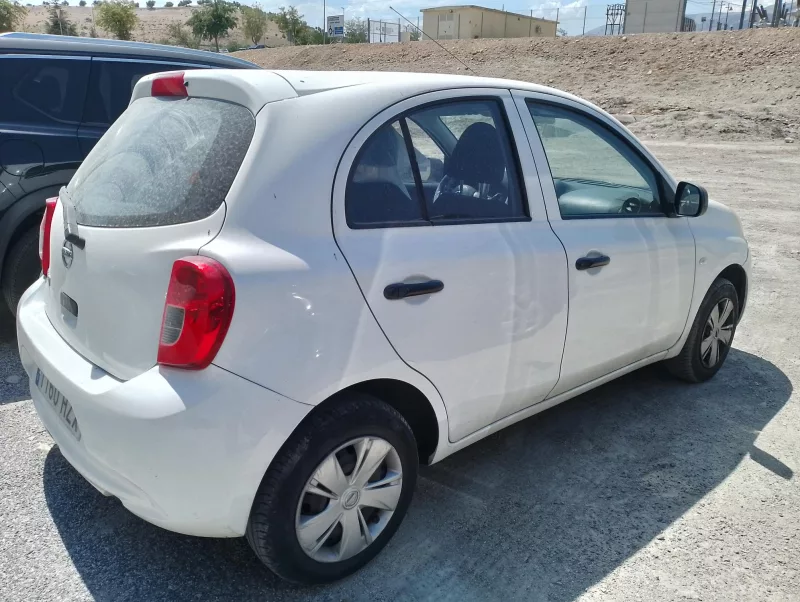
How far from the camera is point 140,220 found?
97.5 inches

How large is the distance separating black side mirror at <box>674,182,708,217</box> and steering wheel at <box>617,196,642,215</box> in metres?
0.23

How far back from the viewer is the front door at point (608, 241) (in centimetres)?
324

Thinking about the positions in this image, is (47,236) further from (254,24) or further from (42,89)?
(254,24)

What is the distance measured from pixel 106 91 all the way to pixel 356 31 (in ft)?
248

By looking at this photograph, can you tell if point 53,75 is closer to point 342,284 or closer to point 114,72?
point 114,72

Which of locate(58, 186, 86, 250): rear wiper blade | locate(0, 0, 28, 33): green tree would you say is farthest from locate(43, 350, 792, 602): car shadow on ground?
locate(0, 0, 28, 33): green tree

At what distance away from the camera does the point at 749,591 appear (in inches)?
107

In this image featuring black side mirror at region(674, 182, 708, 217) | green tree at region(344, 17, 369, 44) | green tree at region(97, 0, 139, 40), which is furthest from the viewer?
green tree at region(97, 0, 139, 40)

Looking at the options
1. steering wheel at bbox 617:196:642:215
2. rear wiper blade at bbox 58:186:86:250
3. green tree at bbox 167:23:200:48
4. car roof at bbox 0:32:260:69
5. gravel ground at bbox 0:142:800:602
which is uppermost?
green tree at bbox 167:23:200:48

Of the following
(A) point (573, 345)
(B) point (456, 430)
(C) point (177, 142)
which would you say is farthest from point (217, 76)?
(A) point (573, 345)

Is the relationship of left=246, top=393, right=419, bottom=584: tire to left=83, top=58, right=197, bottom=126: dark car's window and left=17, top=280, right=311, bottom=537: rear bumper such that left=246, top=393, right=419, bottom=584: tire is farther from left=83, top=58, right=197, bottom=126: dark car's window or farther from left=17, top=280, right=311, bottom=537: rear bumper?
left=83, top=58, right=197, bottom=126: dark car's window

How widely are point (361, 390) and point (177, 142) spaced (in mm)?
1104

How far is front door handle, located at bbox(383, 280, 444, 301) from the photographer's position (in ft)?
8.22

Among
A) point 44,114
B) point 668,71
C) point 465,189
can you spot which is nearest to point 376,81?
point 465,189
